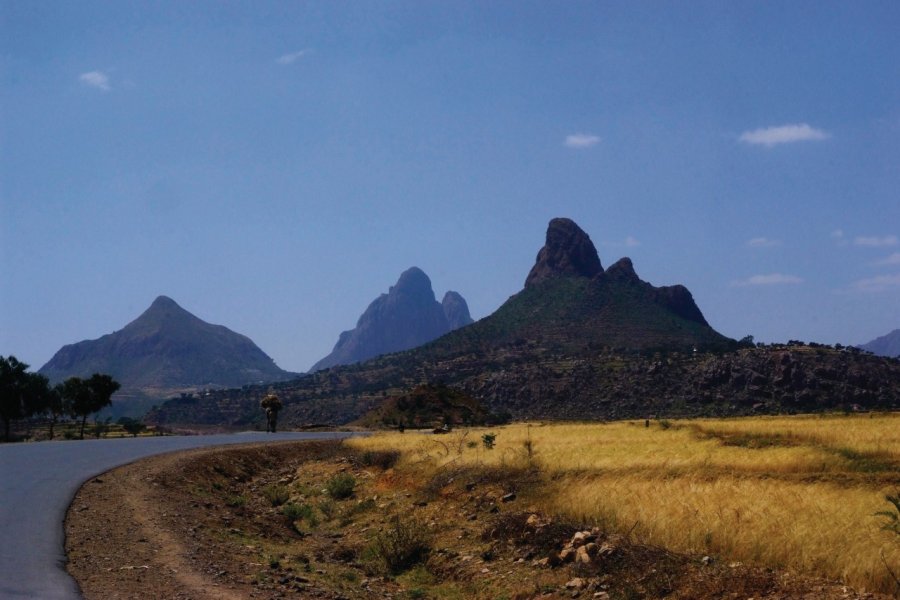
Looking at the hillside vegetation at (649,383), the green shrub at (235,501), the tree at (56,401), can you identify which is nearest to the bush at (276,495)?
the green shrub at (235,501)

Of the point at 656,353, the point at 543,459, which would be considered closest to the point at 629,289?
the point at 656,353

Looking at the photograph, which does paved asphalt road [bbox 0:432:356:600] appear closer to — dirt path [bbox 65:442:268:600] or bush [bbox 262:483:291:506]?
dirt path [bbox 65:442:268:600]

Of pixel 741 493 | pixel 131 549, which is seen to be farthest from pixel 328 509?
pixel 741 493

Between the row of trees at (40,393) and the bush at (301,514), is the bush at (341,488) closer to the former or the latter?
the bush at (301,514)

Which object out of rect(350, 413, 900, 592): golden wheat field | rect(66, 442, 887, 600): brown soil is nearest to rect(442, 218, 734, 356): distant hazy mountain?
rect(350, 413, 900, 592): golden wheat field

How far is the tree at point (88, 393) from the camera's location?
7888 cm

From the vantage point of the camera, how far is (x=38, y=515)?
1872cm

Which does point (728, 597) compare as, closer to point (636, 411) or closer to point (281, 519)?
point (281, 519)

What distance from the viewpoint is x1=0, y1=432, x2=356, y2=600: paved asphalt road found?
1230cm

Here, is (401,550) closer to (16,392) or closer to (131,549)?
(131,549)

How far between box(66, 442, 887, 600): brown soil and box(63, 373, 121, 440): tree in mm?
54056

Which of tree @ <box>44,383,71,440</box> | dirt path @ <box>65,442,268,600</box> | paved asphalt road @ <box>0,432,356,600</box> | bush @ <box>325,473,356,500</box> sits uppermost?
tree @ <box>44,383,71,440</box>

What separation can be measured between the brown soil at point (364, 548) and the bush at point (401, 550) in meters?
0.04

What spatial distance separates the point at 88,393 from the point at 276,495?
57.4m
